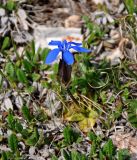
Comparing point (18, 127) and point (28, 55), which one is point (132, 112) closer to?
point (18, 127)

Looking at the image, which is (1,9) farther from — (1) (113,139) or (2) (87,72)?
(1) (113,139)

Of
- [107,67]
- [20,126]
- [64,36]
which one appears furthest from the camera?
[64,36]

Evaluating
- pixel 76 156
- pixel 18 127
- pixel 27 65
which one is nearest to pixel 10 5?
pixel 27 65

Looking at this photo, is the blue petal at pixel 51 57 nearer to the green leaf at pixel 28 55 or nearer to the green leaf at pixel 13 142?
the green leaf at pixel 13 142

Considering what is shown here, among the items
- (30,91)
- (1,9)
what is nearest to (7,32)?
(1,9)

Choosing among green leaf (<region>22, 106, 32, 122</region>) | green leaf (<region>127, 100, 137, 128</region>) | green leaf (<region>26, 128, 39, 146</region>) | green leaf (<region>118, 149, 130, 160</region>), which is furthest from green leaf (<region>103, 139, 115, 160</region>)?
green leaf (<region>22, 106, 32, 122</region>)

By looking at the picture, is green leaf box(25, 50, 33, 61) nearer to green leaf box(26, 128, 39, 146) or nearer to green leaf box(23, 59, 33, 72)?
green leaf box(23, 59, 33, 72)

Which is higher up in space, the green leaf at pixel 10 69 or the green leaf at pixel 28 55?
the green leaf at pixel 28 55

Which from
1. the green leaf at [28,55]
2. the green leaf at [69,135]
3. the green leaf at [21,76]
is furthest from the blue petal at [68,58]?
the green leaf at [28,55]
